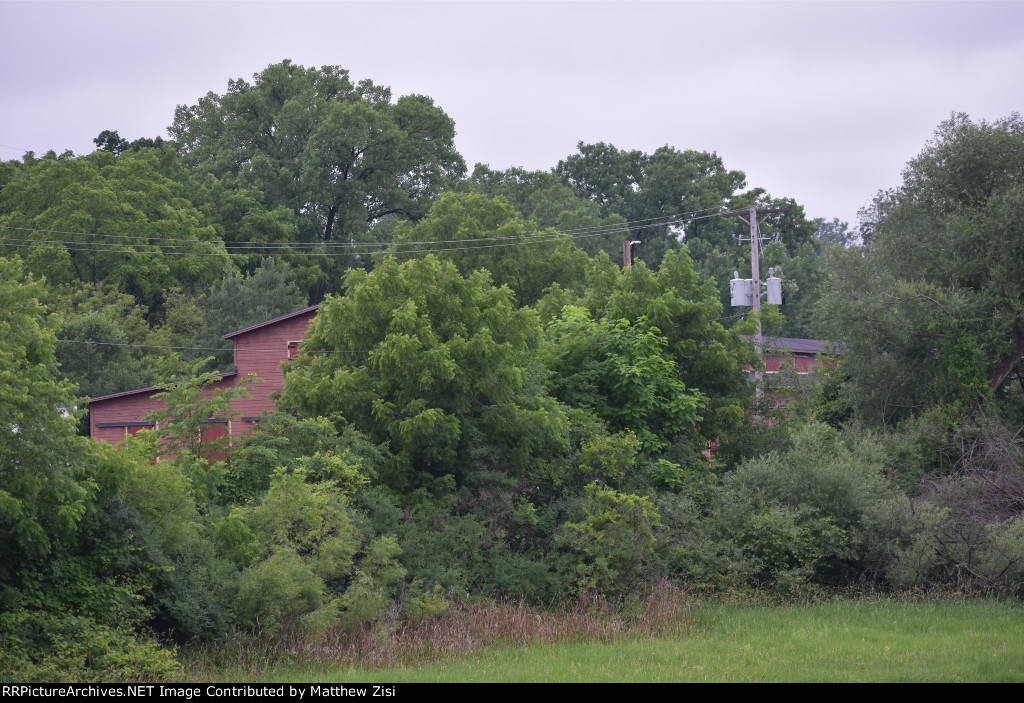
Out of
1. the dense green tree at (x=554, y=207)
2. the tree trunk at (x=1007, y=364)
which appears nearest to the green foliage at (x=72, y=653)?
the tree trunk at (x=1007, y=364)

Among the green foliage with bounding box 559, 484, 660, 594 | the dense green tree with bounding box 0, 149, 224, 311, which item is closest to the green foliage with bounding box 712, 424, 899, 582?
the green foliage with bounding box 559, 484, 660, 594

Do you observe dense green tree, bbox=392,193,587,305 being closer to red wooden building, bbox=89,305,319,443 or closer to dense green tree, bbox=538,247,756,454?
red wooden building, bbox=89,305,319,443

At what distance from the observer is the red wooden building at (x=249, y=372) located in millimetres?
36781

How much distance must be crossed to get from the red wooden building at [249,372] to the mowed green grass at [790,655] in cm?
2469

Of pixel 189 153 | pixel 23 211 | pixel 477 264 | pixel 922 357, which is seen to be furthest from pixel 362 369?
pixel 189 153

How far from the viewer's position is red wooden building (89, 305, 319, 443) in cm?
3678

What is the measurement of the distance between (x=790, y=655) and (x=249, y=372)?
28096mm

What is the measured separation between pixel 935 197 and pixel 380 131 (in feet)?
123

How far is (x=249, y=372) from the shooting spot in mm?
37594

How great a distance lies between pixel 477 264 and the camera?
37.4m

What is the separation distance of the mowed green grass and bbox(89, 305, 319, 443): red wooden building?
24.7m

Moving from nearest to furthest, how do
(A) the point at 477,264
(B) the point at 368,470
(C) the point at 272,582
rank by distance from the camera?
(C) the point at 272,582 → (B) the point at 368,470 → (A) the point at 477,264

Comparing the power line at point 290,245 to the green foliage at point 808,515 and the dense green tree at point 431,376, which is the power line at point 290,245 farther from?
the green foliage at point 808,515

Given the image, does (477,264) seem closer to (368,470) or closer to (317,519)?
(368,470)
